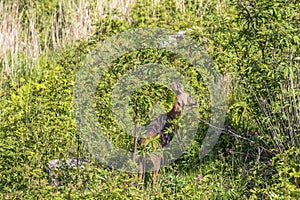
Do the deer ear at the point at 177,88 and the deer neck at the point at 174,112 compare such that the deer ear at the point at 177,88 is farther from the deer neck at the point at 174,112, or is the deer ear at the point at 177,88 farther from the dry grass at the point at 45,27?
the dry grass at the point at 45,27

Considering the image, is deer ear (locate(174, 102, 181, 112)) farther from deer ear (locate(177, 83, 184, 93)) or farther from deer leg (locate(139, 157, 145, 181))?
deer leg (locate(139, 157, 145, 181))

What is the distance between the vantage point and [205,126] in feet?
20.4

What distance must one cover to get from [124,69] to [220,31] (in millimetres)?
945

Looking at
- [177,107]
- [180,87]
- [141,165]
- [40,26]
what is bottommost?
[141,165]

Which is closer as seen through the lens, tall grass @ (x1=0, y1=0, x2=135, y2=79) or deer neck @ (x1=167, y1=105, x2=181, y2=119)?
deer neck @ (x1=167, y1=105, x2=181, y2=119)

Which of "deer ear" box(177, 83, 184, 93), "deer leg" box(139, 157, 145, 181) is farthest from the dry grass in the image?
"deer leg" box(139, 157, 145, 181)

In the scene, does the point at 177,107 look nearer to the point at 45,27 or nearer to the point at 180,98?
the point at 180,98

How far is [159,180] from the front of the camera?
17.9 feet

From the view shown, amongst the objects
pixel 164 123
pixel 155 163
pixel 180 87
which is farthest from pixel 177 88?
pixel 155 163

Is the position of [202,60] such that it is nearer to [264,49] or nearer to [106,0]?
[264,49]

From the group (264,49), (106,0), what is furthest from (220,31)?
(106,0)

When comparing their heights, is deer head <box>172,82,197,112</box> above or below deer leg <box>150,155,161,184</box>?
above

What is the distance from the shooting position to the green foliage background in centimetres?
432

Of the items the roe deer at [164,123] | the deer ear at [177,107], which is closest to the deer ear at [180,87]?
the roe deer at [164,123]
